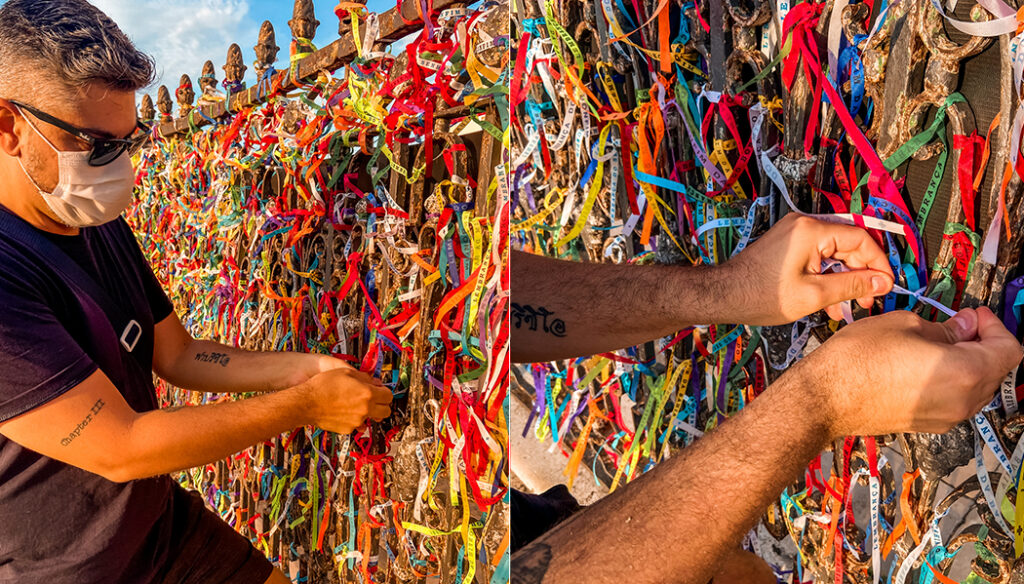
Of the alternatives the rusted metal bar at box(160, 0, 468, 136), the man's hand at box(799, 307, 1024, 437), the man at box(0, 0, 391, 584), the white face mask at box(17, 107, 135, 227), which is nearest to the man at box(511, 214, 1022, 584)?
the man's hand at box(799, 307, 1024, 437)

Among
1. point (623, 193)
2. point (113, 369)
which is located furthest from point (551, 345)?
point (113, 369)

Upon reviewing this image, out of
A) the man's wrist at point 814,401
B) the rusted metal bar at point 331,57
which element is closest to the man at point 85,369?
the rusted metal bar at point 331,57

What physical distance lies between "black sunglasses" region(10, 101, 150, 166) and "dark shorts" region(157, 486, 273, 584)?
0.70 meters

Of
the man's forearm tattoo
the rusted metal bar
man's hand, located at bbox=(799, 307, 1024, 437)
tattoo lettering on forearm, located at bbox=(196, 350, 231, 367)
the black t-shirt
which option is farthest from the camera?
tattoo lettering on forearm, located at bbox=(196, 350, 231, 367)

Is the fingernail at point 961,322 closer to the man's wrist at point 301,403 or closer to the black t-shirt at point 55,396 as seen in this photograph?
the man's wrist at point 301,403

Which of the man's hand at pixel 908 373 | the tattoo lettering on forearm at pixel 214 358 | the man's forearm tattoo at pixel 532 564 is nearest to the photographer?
the man's hand at pixel 908 373

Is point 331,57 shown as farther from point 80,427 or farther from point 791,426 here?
point 791,426

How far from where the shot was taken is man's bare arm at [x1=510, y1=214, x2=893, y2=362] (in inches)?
38.5

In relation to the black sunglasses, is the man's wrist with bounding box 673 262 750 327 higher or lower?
lower

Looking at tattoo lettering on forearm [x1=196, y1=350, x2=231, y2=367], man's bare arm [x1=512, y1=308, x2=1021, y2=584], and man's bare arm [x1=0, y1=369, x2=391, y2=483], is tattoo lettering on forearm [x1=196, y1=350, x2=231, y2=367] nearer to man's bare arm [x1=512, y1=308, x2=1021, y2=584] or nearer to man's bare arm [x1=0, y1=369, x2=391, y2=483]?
man's bare arm [x1=0, y1=369, x2=391, y2=483]

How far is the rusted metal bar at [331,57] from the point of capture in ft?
4.32

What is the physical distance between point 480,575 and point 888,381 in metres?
0.81

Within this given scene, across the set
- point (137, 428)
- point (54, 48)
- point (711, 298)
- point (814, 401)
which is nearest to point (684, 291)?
point (711, 298)

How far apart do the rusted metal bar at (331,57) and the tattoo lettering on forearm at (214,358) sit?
2.25ft
